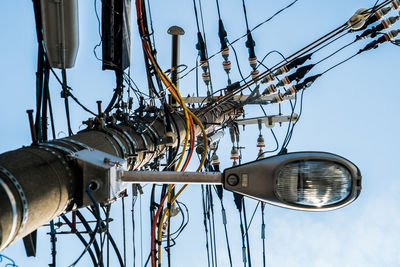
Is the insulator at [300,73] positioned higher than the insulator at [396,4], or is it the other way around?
the insulator at [396,4]

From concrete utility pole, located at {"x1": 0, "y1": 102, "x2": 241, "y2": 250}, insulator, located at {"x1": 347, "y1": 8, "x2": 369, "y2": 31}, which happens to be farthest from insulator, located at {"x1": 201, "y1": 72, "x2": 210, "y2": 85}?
concrete utility pole, located at {"x1": 0, "y1": 102, "x2": 241, "y2": 250}

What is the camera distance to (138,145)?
9.24 ft

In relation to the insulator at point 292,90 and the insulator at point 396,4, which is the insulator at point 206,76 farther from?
the insulator at point 396,4

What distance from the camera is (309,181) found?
1.64 m

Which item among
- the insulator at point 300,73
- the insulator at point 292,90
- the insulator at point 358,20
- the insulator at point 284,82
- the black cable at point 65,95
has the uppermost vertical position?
the insulator at point 358,20

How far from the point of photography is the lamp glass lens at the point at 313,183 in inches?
64.7

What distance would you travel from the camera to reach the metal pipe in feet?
5.77

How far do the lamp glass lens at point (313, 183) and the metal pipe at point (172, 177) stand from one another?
294 mm

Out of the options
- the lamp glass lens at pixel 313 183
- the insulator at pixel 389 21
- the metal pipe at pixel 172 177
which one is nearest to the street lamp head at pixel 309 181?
the lamp glass lens at pixel 313 183

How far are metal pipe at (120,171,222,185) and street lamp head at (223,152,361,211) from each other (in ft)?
0.70

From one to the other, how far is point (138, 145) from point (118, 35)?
2.04 meters

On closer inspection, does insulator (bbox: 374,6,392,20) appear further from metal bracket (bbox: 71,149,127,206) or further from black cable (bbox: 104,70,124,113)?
metal bracket (bbox: 71,149,127,206)

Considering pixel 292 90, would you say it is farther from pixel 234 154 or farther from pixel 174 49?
pixel 234 154

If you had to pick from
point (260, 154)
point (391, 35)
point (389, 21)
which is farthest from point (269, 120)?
point (389, 21)
